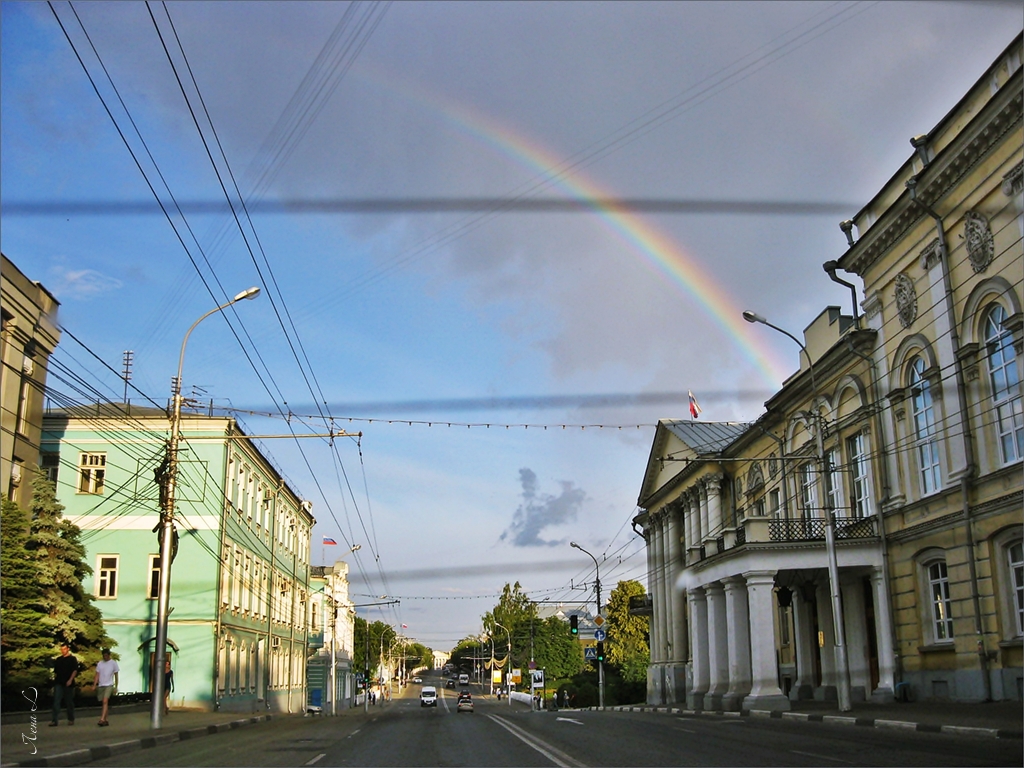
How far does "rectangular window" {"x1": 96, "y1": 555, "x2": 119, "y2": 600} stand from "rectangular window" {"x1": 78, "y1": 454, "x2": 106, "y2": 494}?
2803mm

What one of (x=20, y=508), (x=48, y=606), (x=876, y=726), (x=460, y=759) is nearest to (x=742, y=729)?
(x=876, y=726)

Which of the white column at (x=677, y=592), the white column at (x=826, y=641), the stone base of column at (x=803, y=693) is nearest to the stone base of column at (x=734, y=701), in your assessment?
the white column at (x=826, y=641)

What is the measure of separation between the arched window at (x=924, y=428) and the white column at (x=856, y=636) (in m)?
6.01

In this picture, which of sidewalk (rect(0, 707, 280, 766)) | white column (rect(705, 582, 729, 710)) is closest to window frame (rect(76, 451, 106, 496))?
sidewalk (rect(0, 707, 280, 766))

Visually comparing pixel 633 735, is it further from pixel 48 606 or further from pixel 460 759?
pixel 48 606

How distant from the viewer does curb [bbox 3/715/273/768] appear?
12656mm

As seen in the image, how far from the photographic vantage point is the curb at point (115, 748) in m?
12.7

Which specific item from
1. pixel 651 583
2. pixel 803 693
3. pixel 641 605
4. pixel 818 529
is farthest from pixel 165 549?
pixel 641 605

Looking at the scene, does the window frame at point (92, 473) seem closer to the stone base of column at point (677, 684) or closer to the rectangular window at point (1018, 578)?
the stone base of column at point (677, 684)

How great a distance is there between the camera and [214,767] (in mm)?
12656

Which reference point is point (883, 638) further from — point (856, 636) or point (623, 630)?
point (623, 630)

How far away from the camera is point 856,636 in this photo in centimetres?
3027

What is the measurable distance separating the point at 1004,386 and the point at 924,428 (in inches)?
155

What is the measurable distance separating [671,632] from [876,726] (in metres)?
32.5
